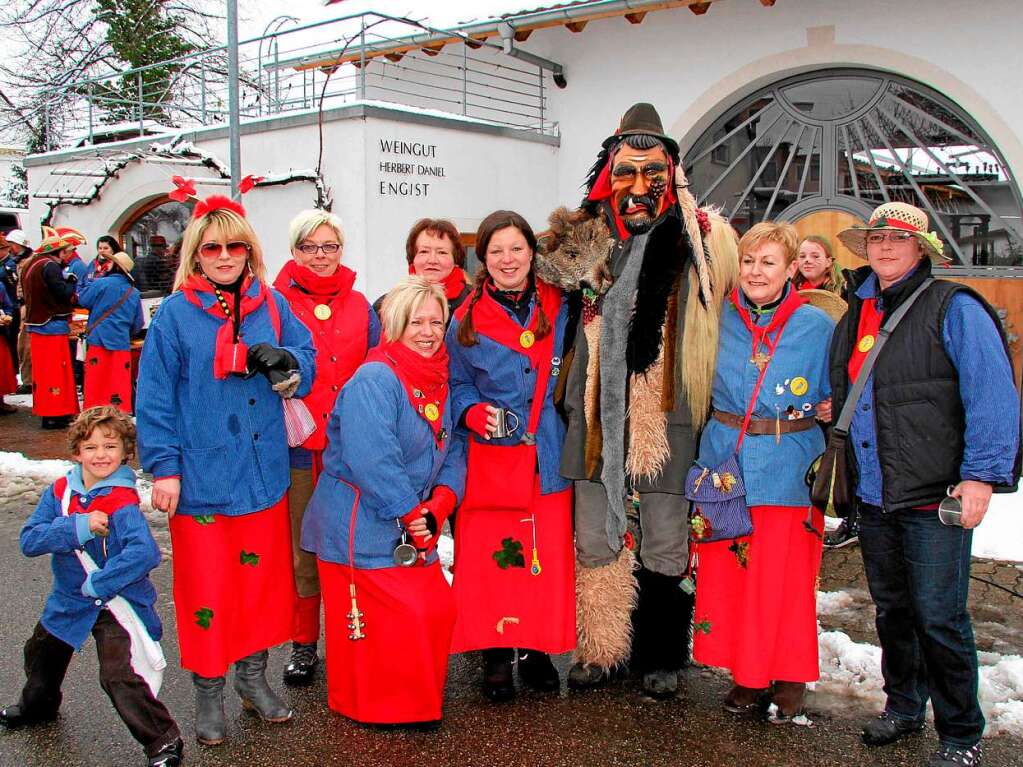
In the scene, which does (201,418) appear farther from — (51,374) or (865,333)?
(51,374)

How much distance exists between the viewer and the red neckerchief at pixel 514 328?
11.1ft

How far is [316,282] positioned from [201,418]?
844mm

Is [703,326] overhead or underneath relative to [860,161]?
underneath

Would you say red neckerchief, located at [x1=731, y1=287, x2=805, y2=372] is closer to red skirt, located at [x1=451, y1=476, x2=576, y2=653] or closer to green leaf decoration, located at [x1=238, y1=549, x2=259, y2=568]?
red skirt, located at [x1=451, y1=476, x2=576, y2=653]

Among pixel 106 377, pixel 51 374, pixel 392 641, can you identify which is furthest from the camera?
pixel 51 374

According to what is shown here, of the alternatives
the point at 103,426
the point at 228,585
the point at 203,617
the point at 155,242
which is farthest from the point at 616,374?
the point at 155,242

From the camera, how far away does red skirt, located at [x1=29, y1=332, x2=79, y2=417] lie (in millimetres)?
9312

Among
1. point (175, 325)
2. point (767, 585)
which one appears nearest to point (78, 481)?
point (175, 325)

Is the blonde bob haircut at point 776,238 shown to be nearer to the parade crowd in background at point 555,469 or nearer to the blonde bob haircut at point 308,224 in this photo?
the parade crowd in background at point 555,469

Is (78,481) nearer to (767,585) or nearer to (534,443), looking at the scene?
(534,443)

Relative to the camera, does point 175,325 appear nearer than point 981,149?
Yes

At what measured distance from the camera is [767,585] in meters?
3.16

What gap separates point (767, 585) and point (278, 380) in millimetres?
1908

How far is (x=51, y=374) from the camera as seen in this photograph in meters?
9.34
